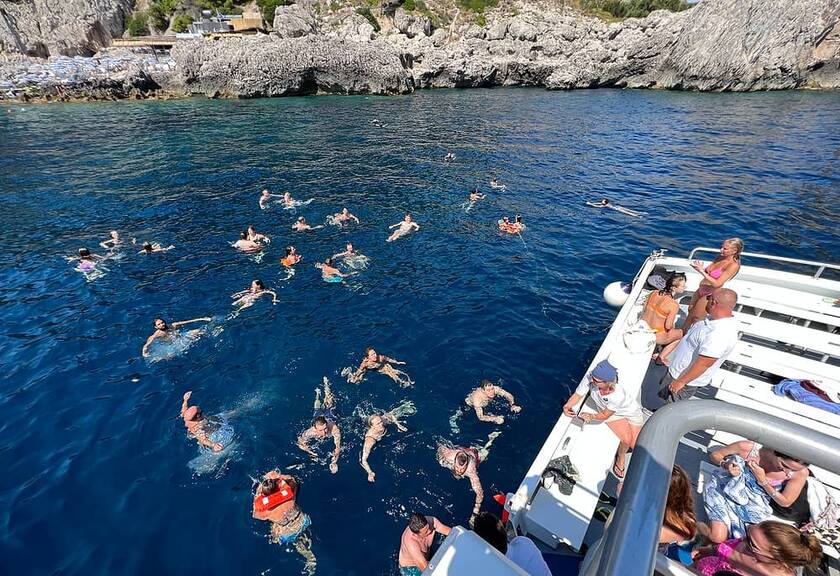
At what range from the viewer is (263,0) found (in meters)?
98.6

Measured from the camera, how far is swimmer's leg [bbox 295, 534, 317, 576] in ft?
24.6

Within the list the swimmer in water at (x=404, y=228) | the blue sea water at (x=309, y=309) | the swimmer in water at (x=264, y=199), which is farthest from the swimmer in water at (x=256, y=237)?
the swimmer in water at (x=404, y=228)

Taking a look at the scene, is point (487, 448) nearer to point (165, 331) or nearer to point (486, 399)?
point (486, 399)

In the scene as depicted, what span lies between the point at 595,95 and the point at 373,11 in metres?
68.7

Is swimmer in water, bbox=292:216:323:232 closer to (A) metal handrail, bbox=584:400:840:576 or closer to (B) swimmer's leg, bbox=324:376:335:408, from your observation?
(B) swimmer's leg, bbox=324:376:335:408

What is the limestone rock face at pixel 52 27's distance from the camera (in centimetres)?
8162

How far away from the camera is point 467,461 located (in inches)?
336

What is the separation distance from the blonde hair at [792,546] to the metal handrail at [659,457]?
4187mm

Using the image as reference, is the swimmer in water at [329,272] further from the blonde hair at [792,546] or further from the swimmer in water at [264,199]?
the blonde hair at [792,546]

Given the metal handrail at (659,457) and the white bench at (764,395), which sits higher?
the metal handrail at (659,457)

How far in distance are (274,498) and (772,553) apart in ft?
25.1

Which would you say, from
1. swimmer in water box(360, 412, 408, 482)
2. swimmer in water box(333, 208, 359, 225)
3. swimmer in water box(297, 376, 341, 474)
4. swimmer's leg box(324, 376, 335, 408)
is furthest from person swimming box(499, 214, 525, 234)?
swimmer in water box(297, 376, 341, 474)

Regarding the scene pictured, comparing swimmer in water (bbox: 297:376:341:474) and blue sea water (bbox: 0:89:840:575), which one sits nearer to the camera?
blue sea water (bbox: 0:89:840:575)

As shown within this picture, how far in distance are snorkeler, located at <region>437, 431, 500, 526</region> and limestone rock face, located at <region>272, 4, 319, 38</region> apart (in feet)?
301
